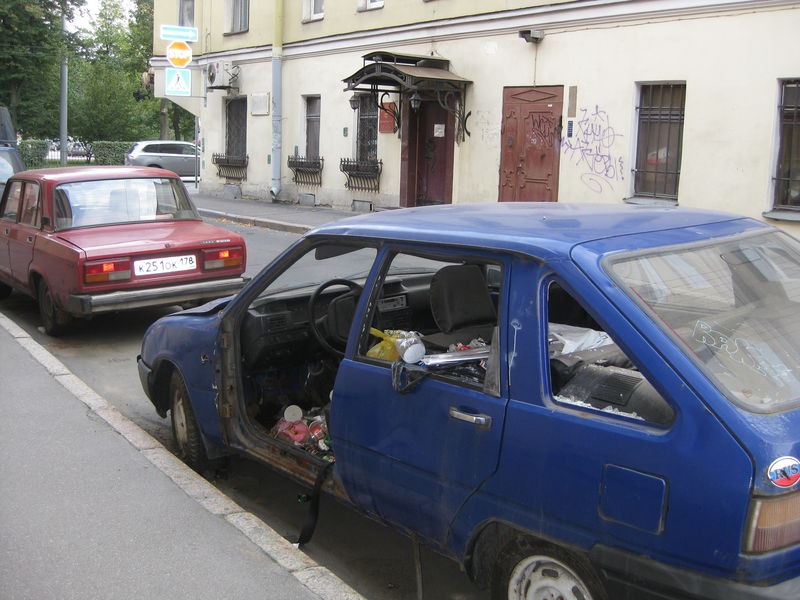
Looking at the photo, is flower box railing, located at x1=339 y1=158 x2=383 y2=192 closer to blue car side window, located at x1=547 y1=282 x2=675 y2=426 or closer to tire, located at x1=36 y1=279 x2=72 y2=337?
tire, located at x1=36 y1=279 x2=72 y2=337

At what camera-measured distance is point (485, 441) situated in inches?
122

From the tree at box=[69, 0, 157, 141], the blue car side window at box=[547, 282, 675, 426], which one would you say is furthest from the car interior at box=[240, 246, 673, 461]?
the tree at box=[69, 0, 157, 141]

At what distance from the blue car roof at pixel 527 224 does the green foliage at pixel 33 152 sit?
32.9 m

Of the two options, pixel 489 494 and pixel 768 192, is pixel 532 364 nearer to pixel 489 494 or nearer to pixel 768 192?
pixel 489 494

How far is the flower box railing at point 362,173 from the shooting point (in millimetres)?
19672

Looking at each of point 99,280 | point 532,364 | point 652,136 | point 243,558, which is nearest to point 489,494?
point 532,364

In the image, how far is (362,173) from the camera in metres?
20.1

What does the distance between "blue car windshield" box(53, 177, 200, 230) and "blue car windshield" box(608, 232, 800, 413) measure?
661 cm

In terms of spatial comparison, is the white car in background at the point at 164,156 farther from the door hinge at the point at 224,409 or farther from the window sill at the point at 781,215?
the door hinge at the point at 224,409

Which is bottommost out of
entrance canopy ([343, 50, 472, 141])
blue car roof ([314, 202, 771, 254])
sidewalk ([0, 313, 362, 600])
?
sidewalk ([0, 313, 362, 600])

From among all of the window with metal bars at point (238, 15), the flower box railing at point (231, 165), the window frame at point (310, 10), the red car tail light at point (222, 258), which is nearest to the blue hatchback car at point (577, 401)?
the red car tail light at point (222, 258)

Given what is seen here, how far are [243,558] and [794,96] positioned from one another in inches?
432

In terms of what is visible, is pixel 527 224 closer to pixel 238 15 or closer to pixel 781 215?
pixel 781 215

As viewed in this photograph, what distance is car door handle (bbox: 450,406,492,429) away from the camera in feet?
10.1
